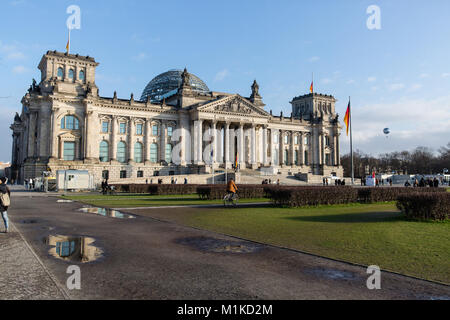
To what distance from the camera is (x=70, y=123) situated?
63031 mm

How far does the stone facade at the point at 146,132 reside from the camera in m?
61.7

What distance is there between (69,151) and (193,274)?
206ft

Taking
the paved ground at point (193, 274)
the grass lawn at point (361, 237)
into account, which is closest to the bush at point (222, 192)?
the grass lawn at point (361, 237)

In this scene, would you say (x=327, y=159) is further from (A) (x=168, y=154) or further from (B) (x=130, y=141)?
(B) (x=130, y=141)

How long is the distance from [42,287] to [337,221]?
12.5 metres

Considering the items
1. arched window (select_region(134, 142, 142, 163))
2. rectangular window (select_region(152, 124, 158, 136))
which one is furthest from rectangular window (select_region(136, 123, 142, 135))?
rectangular window (select_region(152, 124, 158, 136))

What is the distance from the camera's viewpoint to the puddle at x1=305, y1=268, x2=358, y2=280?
7.00 metres

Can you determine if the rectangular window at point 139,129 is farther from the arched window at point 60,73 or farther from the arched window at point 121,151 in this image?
the arched window at point 60,73

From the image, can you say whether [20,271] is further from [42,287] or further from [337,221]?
[337,221]

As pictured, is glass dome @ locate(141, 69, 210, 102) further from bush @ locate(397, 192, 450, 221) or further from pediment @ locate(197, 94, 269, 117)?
bush @ locate(397, 192, 450, 221)

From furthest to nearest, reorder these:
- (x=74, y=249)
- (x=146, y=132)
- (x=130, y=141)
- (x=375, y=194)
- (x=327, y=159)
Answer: (x=327, y=159) → (x=146, y=132) → (x=130, y=141) → (x=375, y=194) → (x=74, y=249)

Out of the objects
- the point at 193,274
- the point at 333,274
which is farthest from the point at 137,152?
the point at 333,274

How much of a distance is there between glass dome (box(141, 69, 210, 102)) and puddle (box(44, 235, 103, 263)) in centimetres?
7459
